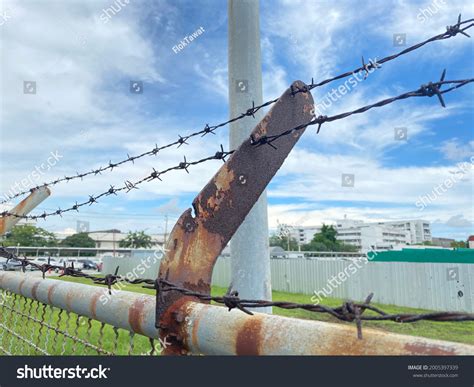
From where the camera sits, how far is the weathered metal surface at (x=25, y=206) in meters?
3.40

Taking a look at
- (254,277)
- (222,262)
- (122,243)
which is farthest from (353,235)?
(254,277)

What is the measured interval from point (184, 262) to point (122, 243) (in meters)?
66.4

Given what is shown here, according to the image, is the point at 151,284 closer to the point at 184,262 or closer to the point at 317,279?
the point at 184,262

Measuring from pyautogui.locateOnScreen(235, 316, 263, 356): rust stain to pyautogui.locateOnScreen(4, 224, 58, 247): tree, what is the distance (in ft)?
73.8

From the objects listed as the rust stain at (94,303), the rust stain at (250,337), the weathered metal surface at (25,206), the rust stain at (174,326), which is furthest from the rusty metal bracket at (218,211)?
the weathered metal surface at (25,206)

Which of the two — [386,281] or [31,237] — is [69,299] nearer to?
[386,281]

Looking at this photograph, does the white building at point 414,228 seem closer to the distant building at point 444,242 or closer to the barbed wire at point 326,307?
the distant building at point 444,242

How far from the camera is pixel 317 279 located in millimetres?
16750

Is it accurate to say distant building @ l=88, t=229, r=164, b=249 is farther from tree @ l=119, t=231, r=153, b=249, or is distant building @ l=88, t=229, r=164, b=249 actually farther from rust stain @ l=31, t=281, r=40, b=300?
rust stain @ l=31, t=281, r=40, b=300

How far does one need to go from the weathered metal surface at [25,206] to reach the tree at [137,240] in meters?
59.8

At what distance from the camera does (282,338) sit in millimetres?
838

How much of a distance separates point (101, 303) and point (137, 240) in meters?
64.1
